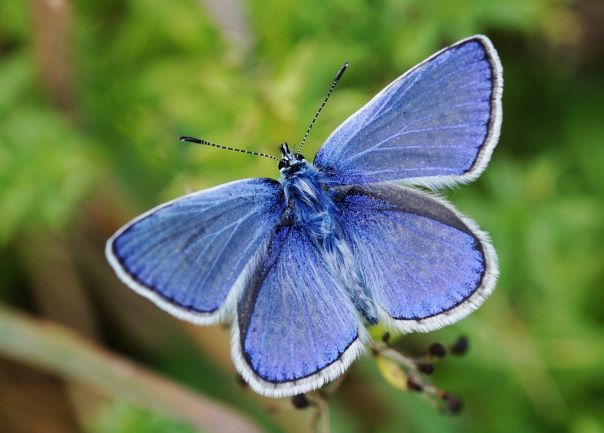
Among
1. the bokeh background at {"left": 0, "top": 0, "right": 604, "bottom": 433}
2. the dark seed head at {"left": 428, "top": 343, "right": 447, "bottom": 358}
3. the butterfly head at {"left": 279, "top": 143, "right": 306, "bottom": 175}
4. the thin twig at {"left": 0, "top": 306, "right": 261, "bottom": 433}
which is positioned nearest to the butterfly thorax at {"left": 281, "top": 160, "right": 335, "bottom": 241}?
the butterfly head at {"left": 279, "top": 143, "right": 306, "bottom": 175}

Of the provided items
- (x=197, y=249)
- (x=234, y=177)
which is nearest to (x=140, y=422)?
(x=234, y=177)

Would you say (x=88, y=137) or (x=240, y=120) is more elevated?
(x=240, y=120)

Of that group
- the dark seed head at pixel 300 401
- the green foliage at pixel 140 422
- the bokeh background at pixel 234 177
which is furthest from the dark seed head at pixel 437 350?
the green foliage at pixel 140 422

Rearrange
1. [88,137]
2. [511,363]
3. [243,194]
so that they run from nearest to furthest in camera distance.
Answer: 1. [243,194]
2. [511,363]
3. [88,137]

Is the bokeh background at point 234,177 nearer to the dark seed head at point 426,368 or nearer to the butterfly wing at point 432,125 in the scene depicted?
the butterfly wing at point 432,125

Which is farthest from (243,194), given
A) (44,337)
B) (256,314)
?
(44,337)

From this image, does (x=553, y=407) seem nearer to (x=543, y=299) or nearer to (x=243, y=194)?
(x=543, y=299)

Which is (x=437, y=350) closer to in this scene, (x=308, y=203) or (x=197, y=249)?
(x=308, y=203)
